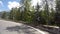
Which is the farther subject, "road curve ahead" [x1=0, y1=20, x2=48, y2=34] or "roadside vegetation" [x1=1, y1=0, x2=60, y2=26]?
"roadside vegetation" [x1=1, y1=0, x2=60, y2=26]

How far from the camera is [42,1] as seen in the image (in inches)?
1406

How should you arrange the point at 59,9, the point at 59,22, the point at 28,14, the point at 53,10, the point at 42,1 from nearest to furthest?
the point at 42,1 < the point at 59,22 < the point at 59,9 < the point at 53,10 < the point at 28,14

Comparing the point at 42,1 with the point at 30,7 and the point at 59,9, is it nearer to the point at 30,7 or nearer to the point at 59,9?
the point at 59,9

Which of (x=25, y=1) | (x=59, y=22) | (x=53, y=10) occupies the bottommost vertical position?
(x=59, y=22)

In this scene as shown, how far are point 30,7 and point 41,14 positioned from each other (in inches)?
565

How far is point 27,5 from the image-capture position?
55594mm

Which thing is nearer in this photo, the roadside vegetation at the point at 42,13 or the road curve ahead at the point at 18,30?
the road curve ahead at the point at 18,30

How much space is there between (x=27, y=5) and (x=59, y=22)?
19753 mm

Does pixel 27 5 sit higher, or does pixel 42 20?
pixel 27 5

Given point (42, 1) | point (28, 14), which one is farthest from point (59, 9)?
point (28, 14)

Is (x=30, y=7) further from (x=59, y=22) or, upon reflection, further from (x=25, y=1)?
(x=59, y=22)

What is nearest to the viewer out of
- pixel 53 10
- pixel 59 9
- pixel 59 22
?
Answer: pixel 59 22

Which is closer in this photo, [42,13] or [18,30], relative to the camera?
[18,30]

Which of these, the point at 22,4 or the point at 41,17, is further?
the point at 22,4
